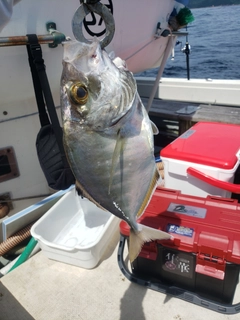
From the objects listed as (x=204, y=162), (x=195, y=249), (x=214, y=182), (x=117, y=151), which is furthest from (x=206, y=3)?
(x=117, y=151)

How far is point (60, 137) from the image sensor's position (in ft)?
6.31

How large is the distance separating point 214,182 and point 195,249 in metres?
0.65

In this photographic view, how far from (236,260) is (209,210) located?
1.25 feet

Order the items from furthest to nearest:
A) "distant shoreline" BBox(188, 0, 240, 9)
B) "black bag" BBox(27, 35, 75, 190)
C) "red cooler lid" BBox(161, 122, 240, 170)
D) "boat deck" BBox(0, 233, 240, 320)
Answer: "distant shoreline" BBox(188, 0, 240, 9) → "red cooler lid" BBox(161, 122, 240, 170) → "black bag" BBox(27, 35, 75, 190) → "boat deck" BBox(0, 233, 240, 320)

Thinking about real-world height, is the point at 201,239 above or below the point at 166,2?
below

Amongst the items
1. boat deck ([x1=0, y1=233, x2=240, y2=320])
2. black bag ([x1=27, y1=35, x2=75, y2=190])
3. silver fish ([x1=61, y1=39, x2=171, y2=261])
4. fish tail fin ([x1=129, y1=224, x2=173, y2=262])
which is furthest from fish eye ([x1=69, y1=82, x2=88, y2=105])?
boat deck ([x1=0, y1=233, x2=240, y2=320])

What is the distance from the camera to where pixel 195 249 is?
5.21ft

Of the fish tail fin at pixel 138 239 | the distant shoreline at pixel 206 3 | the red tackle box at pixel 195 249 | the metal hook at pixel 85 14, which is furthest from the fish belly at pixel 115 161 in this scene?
the distant shoreline at pixel 206 3

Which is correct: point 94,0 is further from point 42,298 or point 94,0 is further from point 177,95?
point 177,95

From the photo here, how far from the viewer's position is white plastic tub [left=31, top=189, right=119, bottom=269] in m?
2.01

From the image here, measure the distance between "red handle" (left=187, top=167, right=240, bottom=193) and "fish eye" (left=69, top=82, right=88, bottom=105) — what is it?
1395 millimetres

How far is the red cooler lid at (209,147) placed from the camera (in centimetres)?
213

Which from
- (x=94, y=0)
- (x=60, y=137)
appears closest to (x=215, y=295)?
(x=60, y=137)

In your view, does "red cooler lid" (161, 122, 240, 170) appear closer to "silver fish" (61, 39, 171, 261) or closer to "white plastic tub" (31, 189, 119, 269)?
"white plastic tub" (31, 189, 119, 269)
